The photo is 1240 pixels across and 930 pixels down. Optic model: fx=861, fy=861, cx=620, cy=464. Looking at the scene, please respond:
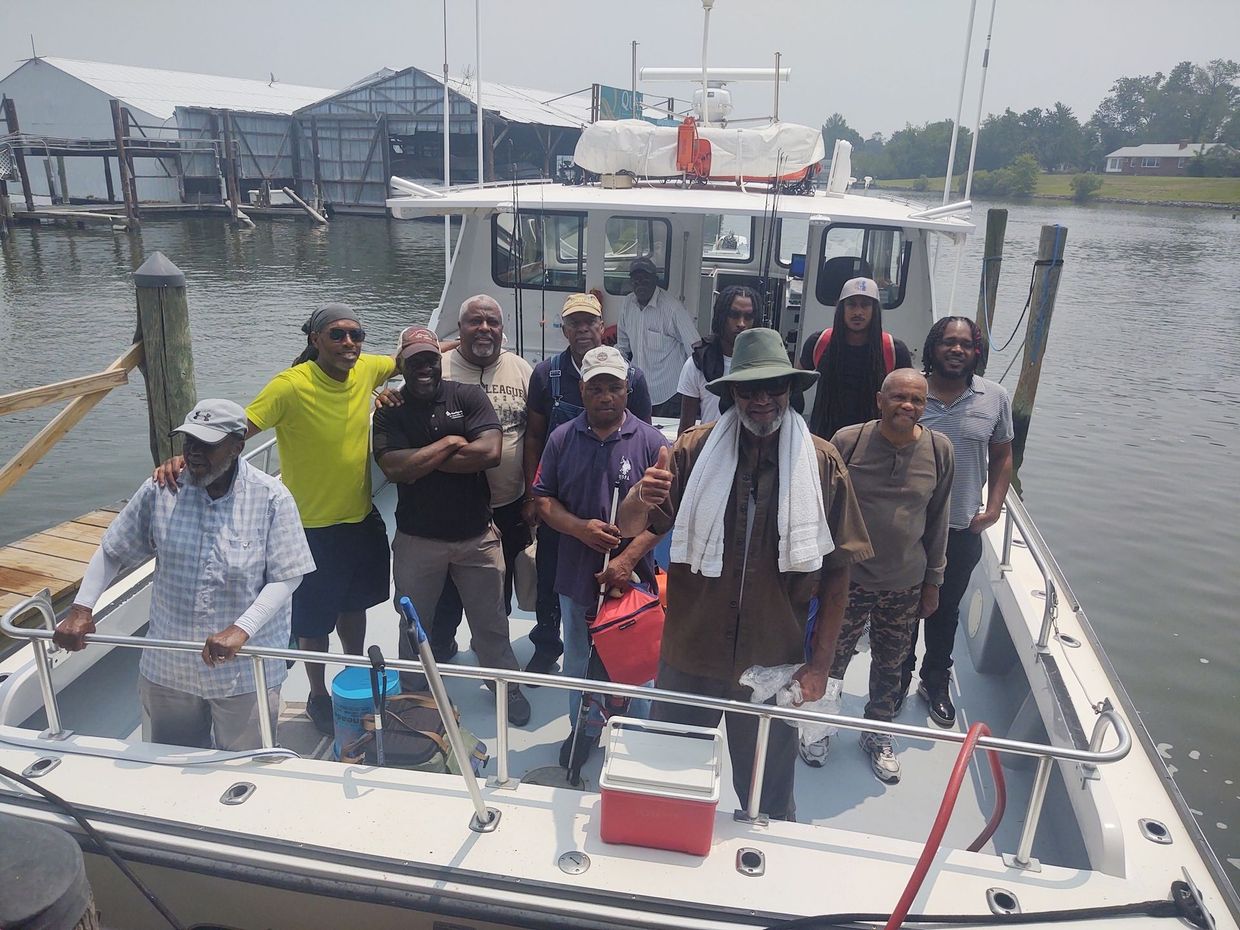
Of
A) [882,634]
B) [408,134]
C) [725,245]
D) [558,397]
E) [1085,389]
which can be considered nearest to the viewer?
[882,634]

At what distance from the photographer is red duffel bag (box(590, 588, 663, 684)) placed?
9.45 ft

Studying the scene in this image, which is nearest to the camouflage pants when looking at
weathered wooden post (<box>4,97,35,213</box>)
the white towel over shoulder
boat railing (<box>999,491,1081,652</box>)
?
boat railing (<box>999,491,1081,652</box>)

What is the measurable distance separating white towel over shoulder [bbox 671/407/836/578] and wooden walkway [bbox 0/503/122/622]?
4540 millimetres

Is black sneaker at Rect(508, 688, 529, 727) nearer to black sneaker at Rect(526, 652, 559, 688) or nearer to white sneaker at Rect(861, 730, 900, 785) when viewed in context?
black sneaker at Rect(526, 652, 559, 688)

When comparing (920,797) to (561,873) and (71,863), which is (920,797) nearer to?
(561,873)

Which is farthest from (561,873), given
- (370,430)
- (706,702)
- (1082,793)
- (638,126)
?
(638,126)

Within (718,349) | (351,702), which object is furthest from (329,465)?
(718,349)

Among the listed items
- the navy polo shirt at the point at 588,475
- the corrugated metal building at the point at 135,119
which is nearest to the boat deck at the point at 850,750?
the navy polo shirt at the point at 588,475

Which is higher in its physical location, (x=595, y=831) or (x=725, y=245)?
(x=725, y=245)

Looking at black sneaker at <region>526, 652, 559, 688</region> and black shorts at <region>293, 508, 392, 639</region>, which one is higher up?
black shorts at <region>293, 508, 392, 639</region>

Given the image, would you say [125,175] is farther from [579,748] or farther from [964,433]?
[964,433]

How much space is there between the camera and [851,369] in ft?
12.4

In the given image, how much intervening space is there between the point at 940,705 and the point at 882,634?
0.74 meters

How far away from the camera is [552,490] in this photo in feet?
10.4
